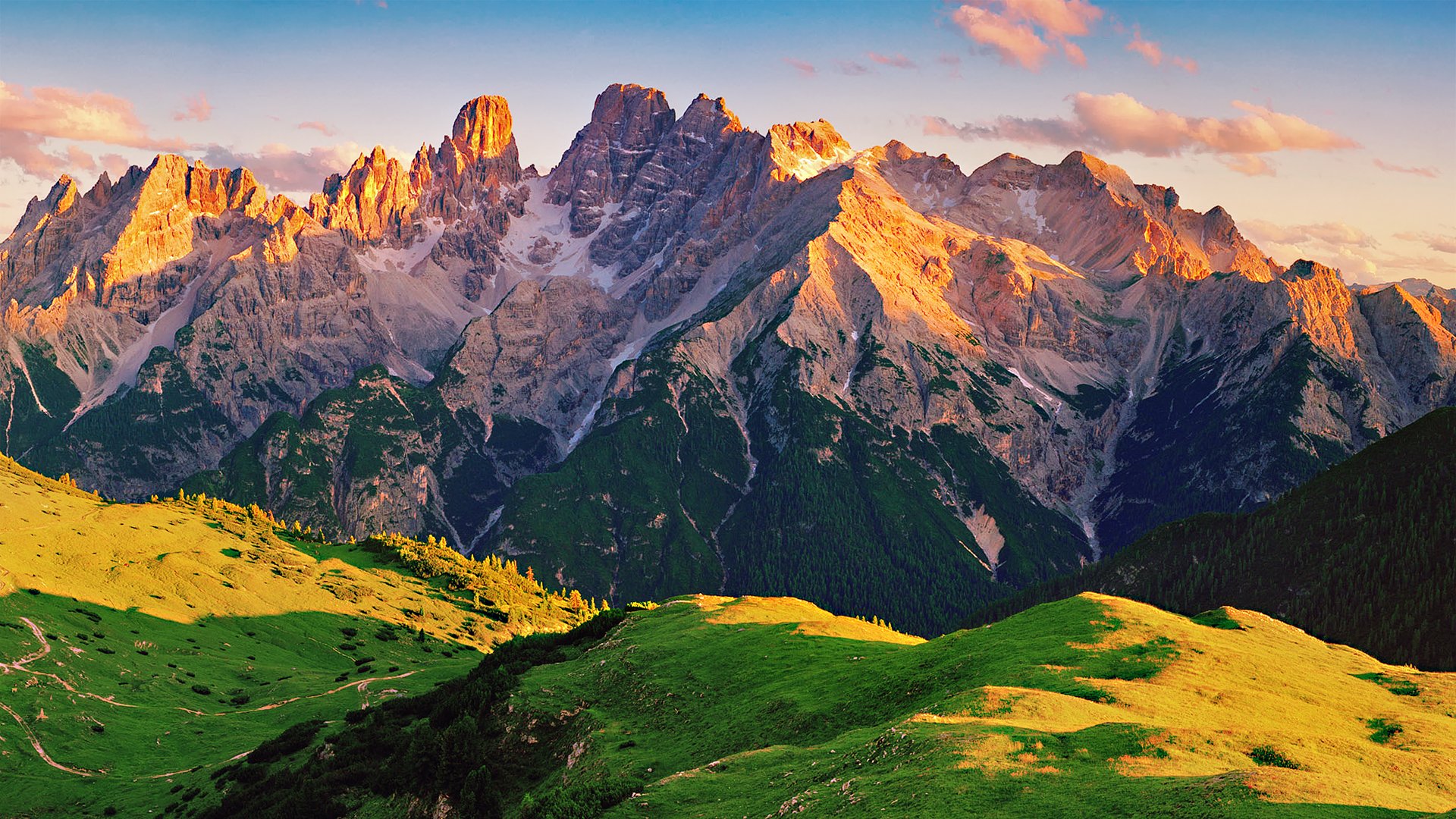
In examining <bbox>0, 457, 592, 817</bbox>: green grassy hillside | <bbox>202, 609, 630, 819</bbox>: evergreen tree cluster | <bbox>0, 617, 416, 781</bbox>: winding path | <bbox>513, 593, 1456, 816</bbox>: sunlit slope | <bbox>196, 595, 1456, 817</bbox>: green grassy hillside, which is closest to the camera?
<bbox>513, 593, 1456, 816</bbox>: sunlit slope

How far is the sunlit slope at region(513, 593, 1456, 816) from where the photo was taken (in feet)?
171

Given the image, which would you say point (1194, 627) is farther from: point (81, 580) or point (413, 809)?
point (81, 580)

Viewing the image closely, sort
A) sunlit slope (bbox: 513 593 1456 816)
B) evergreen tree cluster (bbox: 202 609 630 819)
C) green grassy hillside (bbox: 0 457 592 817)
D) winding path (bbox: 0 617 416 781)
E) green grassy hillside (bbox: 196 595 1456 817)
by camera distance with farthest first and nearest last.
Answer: winding path (bbox: 0 617 416 781)
green grassy hillside (bbox: 0 457 592 817)
evergreen tree cluster (bbox: 202 609 630 819)
green grassy hillside (bbox: 196 595 1456 817)
sunlit slope (bbox: 513 593 1456 816)

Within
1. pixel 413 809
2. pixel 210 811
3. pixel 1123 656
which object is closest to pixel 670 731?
pixel 413 809

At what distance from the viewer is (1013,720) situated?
63406 mm

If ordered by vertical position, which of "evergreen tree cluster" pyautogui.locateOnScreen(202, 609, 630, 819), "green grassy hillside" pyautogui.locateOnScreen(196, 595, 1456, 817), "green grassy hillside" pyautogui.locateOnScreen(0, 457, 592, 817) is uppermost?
"green grassy hillside" pyautogui.locateOnScreen(196, 595, 1456, 817)

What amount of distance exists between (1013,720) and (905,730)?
6.64 m

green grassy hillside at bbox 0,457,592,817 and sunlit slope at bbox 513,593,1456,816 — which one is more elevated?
sunlit slope at bbox 513,593,1456,816

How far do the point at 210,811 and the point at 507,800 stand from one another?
161ft

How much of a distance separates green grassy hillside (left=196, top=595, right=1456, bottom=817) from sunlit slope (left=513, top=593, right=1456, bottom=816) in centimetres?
22

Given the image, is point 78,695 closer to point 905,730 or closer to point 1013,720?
point 905,730

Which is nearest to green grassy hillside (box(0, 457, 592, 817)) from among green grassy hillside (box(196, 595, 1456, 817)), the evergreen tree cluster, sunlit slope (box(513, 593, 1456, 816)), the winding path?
the winding path

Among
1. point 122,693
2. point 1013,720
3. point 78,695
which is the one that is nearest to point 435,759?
point 1013,720

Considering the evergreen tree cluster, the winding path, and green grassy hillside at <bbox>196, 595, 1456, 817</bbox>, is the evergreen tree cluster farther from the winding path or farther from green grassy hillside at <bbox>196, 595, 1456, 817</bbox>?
the winding path
